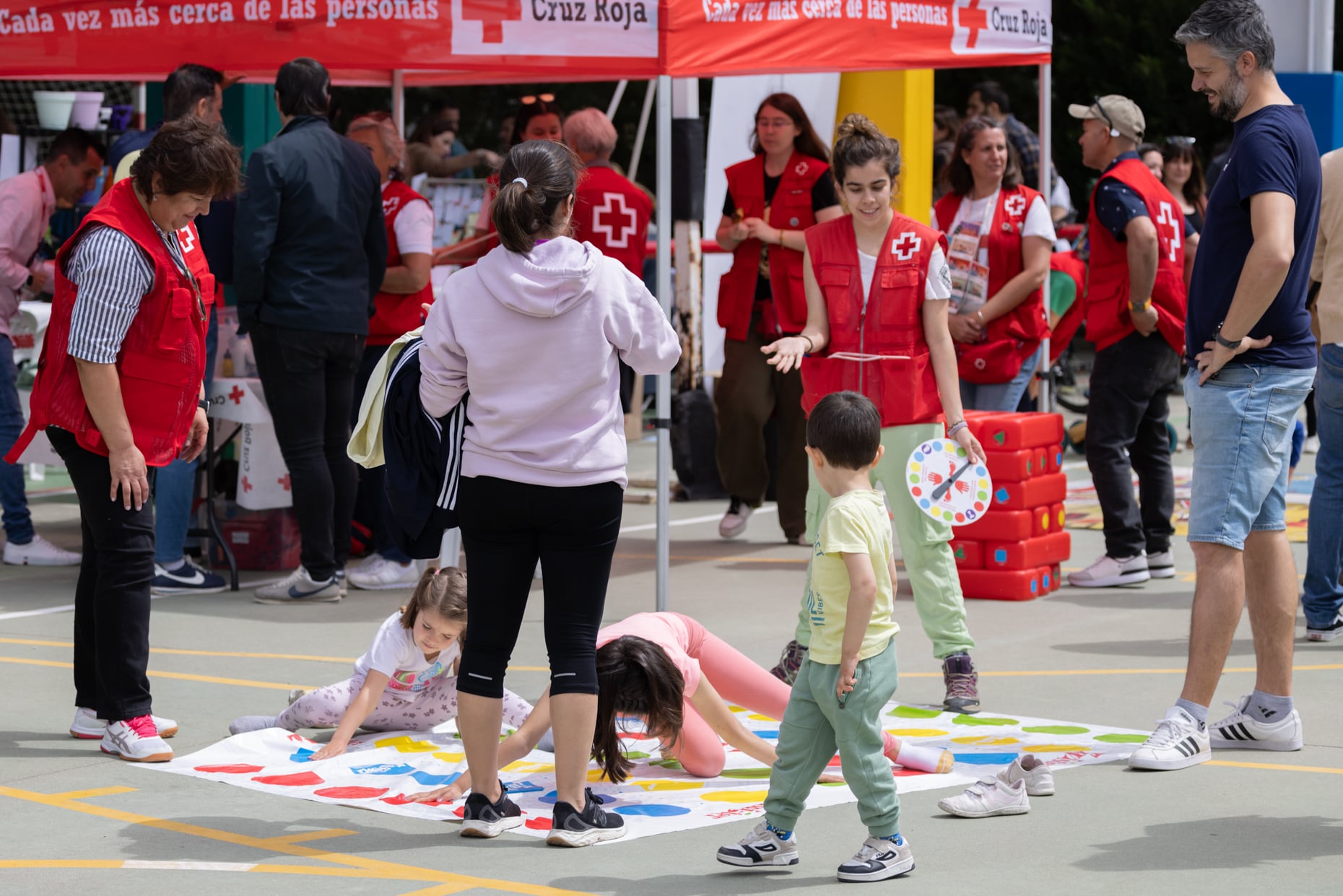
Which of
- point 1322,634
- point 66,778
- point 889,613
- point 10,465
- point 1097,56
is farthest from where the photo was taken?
point 1097,56

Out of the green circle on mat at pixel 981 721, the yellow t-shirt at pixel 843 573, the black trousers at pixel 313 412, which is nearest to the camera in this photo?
the yellow t-shirt at pixel 843 573

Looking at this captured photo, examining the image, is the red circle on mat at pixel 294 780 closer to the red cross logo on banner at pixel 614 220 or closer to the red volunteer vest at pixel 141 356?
the red volunteer vest at pixel 141 356

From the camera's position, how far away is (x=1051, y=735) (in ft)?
18.1

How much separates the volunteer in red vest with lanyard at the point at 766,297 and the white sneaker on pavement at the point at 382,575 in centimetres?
188

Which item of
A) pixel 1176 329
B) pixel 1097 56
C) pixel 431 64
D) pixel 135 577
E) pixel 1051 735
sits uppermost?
pixel 1097 56

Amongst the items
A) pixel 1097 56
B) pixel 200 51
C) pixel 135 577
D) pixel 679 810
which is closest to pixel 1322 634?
pixel 679 810

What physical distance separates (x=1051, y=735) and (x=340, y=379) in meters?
3.73

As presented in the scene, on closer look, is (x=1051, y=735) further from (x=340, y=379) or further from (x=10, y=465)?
(x=10, y=465)

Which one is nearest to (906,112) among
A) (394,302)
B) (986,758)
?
(394,302)

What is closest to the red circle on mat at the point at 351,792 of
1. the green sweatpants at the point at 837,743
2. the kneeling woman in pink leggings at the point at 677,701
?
the kneeling woman in pink leggings at the point at 677,701

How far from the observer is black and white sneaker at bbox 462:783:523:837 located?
176 inches

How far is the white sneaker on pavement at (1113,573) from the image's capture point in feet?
27.2

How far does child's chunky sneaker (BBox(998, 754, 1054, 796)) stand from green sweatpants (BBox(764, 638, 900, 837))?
2.13ft

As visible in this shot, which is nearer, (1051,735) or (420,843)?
(420,843)
